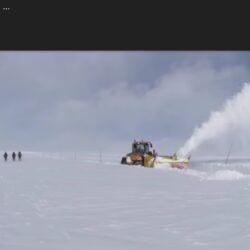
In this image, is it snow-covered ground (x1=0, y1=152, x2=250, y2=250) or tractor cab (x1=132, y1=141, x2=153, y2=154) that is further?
tractor cab (x1=132, y1=141, x2=153, y2=154)

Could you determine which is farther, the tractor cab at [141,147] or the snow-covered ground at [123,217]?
the tractor cab at [141,147]

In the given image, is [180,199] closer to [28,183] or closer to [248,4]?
[28,183]

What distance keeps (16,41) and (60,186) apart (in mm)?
8115

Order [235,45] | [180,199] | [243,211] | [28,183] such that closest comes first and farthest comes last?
[235,45], [243,211], [180,199], [28,183]

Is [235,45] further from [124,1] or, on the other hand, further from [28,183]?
[28,183]

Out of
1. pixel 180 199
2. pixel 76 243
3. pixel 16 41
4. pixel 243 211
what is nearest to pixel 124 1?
pixel 16 41

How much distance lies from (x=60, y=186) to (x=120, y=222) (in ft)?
16.2

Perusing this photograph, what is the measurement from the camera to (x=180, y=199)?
9.74 meters

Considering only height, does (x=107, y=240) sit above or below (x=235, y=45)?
below

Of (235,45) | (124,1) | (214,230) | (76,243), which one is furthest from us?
(214,230)

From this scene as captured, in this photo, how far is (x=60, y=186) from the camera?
12109mm

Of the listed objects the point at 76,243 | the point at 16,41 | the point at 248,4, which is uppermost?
the point at 248,4

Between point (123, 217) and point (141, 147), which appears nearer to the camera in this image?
point (123, 217)

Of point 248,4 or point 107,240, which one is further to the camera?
point 107,240
